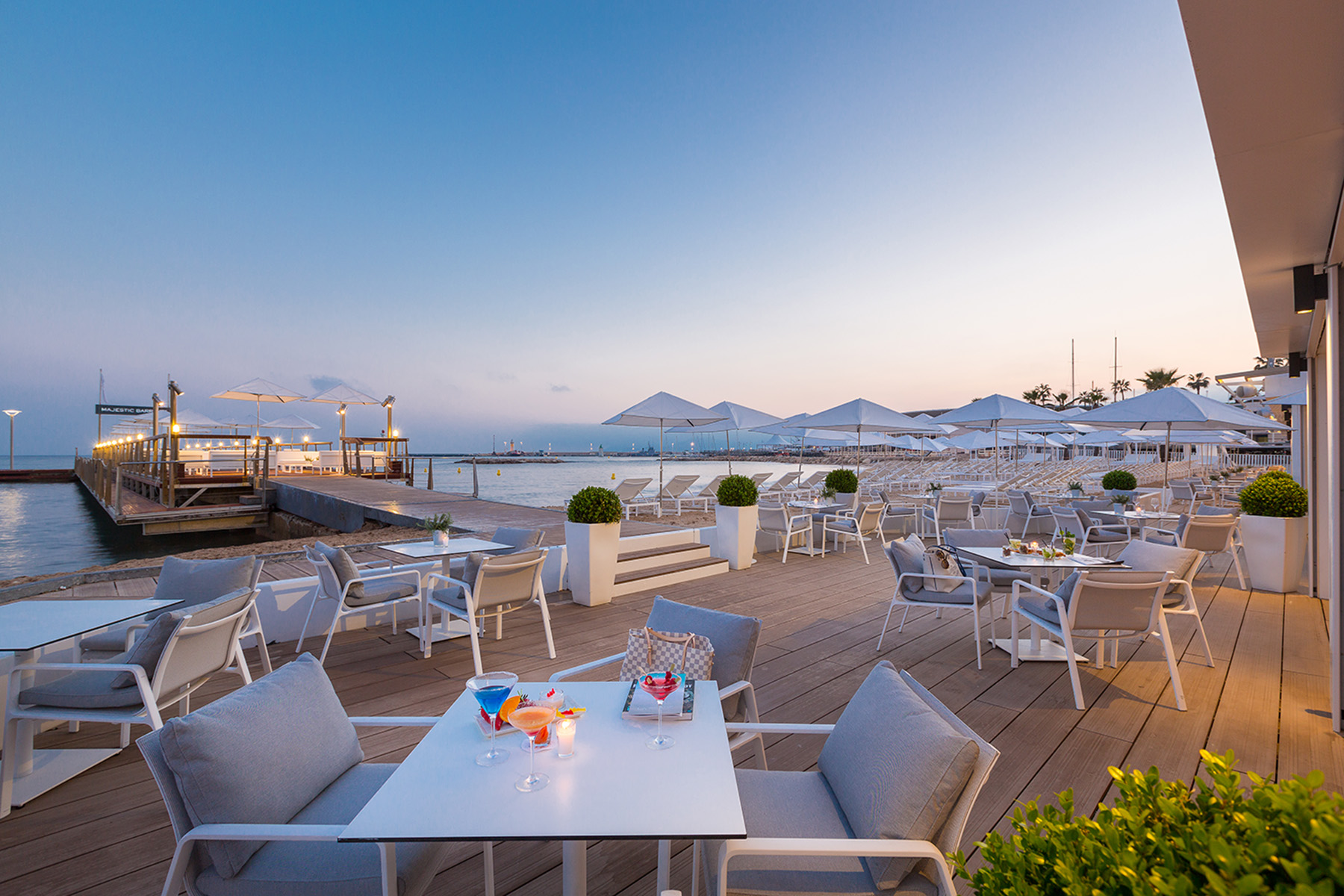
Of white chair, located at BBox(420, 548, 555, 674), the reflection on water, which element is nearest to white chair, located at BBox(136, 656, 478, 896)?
white chair, located at BBox(420, 548, 555, 674)

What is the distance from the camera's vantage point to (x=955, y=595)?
4250mm

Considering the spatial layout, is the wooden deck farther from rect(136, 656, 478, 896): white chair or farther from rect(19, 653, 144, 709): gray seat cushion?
rect(136, 656, 478, 896): white chair

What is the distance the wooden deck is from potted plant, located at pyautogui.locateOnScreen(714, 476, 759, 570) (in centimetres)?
132

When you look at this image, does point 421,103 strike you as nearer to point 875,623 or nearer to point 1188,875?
point 875,623

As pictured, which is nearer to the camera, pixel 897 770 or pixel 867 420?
pixel 897 770

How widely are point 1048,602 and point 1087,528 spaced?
4.48m

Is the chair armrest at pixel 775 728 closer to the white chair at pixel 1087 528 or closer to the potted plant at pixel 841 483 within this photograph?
the white chair at pixel 1087 528

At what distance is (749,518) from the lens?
23.6 ft

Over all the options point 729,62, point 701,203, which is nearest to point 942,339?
point 701,203

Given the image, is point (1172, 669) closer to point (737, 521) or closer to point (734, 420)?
point (737, 521)

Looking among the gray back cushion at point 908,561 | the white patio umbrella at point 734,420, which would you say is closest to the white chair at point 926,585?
the gray back cushion at point 908,561

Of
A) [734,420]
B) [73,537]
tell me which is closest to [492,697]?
[734,420]

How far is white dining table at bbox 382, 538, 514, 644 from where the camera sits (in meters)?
4.48

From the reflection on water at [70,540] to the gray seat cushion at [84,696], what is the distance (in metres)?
9.19
